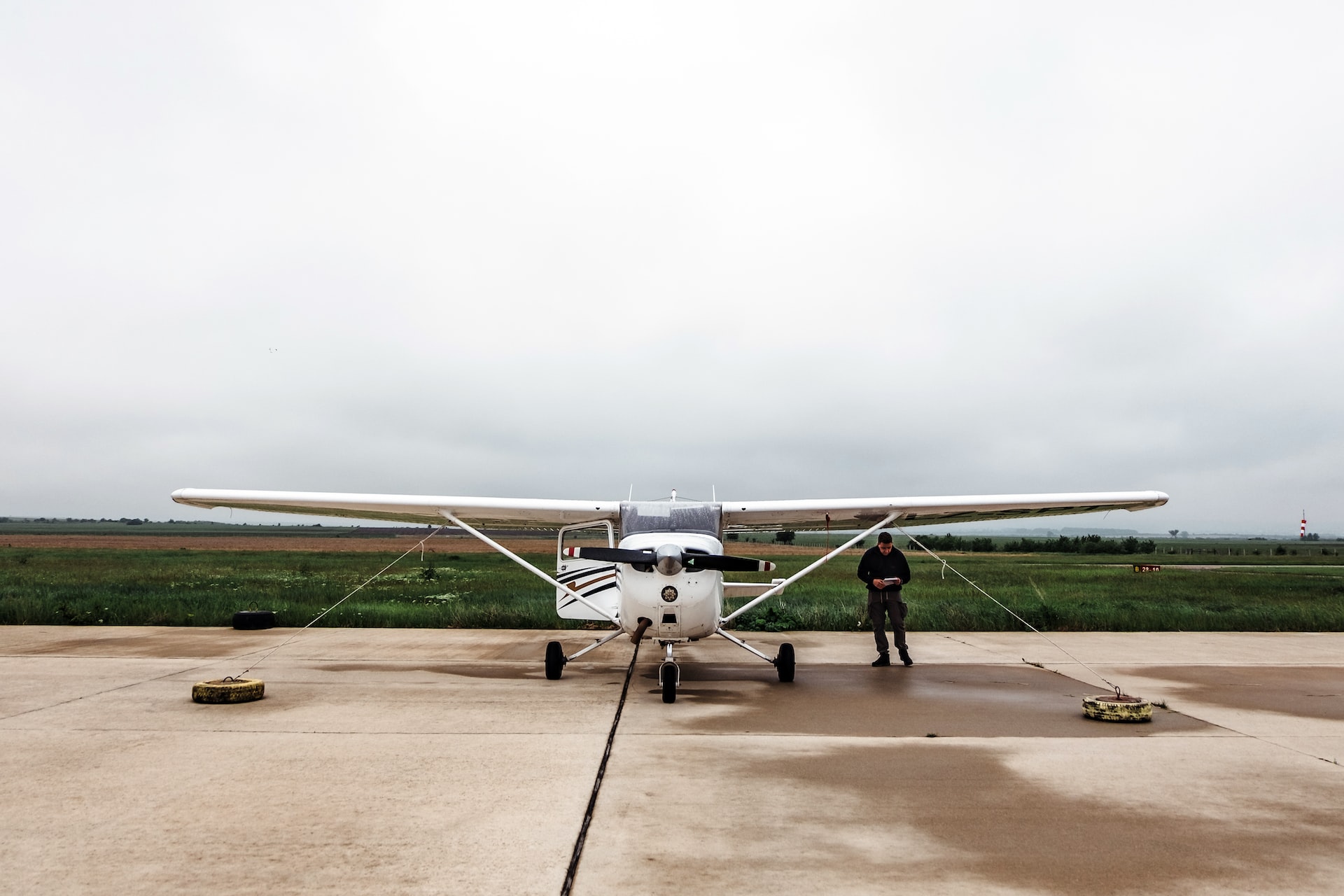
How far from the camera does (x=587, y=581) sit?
10.3 meters

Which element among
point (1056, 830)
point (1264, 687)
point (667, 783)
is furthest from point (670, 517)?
point (1264, 687)

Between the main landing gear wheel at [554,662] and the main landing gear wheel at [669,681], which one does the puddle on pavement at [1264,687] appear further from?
the main landing gear wheel at [554,662]

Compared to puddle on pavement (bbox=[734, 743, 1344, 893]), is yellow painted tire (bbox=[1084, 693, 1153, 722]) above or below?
above

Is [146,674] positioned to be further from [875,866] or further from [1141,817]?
[1141,817]

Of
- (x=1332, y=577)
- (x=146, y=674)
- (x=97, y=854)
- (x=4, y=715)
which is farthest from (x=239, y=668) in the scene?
(x=1332, y=577)

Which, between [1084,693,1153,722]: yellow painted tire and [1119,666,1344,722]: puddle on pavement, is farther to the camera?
[1119,666,1344,722]: puddle on pavement

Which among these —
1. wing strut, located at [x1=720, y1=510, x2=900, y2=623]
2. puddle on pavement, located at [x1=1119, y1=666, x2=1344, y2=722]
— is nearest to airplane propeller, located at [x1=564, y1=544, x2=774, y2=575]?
wing strut, located at [x1=720, y1=510, x2=900, y2=623]

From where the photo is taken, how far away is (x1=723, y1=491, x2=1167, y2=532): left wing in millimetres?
9656

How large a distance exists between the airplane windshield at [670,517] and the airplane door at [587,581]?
2.84 ft

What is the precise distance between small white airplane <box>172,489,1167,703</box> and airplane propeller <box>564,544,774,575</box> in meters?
0.01

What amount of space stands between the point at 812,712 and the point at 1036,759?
2.06 meters

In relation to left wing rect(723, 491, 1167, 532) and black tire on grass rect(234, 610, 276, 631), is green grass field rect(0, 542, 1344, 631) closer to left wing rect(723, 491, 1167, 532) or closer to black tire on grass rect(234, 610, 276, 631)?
black tire on grass rect(234, 610, 276, 631)

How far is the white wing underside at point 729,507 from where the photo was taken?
970cm

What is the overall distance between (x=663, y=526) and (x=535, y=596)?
12.6 meters
